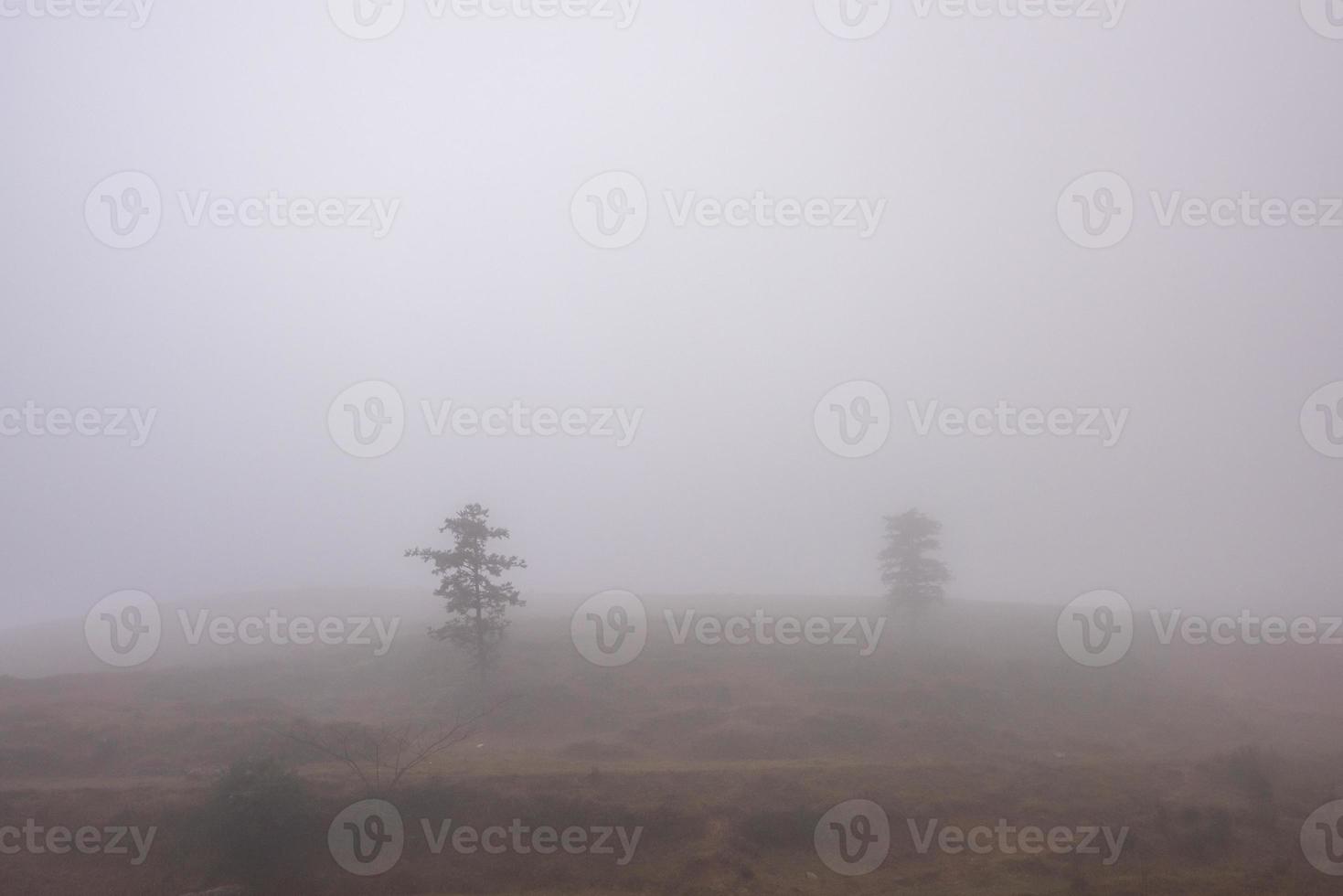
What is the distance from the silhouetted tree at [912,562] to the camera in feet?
134

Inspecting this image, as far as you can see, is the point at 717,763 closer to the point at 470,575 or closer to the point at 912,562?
the point at 470,575

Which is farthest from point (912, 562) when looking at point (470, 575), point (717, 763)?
point (470, 575)

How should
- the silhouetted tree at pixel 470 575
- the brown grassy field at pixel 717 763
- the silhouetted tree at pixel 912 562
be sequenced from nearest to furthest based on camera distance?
the brown grassy field at pixel 717 763, the silhouetted tree at pixel 470 575, the silhouetted tree at pixel 912 562

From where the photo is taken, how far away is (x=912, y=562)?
135 feet

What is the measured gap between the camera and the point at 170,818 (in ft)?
69.2

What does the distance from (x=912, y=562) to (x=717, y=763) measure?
20464 millimetres

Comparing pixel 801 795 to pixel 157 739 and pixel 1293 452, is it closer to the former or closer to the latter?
pixel 157 739

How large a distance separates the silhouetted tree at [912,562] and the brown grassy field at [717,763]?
310 centimetres

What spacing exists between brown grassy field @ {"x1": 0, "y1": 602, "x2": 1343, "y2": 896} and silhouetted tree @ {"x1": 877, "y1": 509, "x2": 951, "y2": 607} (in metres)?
3.10

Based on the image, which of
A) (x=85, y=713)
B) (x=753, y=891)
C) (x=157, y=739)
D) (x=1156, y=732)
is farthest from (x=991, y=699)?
(x=85, y=713)

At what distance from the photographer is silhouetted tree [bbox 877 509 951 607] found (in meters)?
40.9

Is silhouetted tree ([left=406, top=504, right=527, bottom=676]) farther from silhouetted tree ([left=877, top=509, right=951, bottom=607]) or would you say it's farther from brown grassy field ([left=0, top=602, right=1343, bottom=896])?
silhouetted tree ([left=877, top=509, right=951, bottom=607])

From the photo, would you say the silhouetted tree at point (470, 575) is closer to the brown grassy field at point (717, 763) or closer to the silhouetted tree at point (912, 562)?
the brown grassy field at point (717, 763)

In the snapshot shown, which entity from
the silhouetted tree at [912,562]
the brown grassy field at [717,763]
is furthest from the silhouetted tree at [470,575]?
the silhouetted tree at [912,562]
